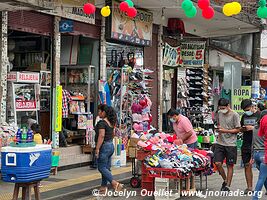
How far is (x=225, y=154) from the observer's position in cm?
1058

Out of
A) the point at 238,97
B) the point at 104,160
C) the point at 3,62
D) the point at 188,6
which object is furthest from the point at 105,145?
the point at 238,97

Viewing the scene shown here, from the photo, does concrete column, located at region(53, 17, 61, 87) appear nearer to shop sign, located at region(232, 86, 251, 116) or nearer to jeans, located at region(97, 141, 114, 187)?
jeans, located at region(97, 141, 114, 187)

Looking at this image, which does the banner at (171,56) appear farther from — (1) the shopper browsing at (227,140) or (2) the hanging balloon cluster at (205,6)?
(1) the shopper browsing at (227,140)

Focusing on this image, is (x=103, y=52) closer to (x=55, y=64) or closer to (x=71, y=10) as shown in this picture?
(x=71, y=10)

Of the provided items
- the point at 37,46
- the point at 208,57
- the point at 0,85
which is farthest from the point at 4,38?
the point at 208,57

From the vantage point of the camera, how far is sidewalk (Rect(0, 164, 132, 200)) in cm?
988

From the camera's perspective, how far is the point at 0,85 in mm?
11406

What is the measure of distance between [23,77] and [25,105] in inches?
27.1

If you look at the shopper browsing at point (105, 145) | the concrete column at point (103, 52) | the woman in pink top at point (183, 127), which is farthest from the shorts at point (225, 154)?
the concrete column at point (103, 52)

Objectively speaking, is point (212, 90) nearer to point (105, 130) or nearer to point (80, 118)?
point (80, 118)

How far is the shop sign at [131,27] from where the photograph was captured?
14945mm

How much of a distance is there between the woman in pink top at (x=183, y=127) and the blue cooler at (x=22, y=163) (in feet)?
13.0

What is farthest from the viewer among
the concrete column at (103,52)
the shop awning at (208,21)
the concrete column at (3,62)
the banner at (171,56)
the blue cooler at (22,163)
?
the banner at (171,56)

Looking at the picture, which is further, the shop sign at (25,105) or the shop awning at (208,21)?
the shop awning at (208,21)
